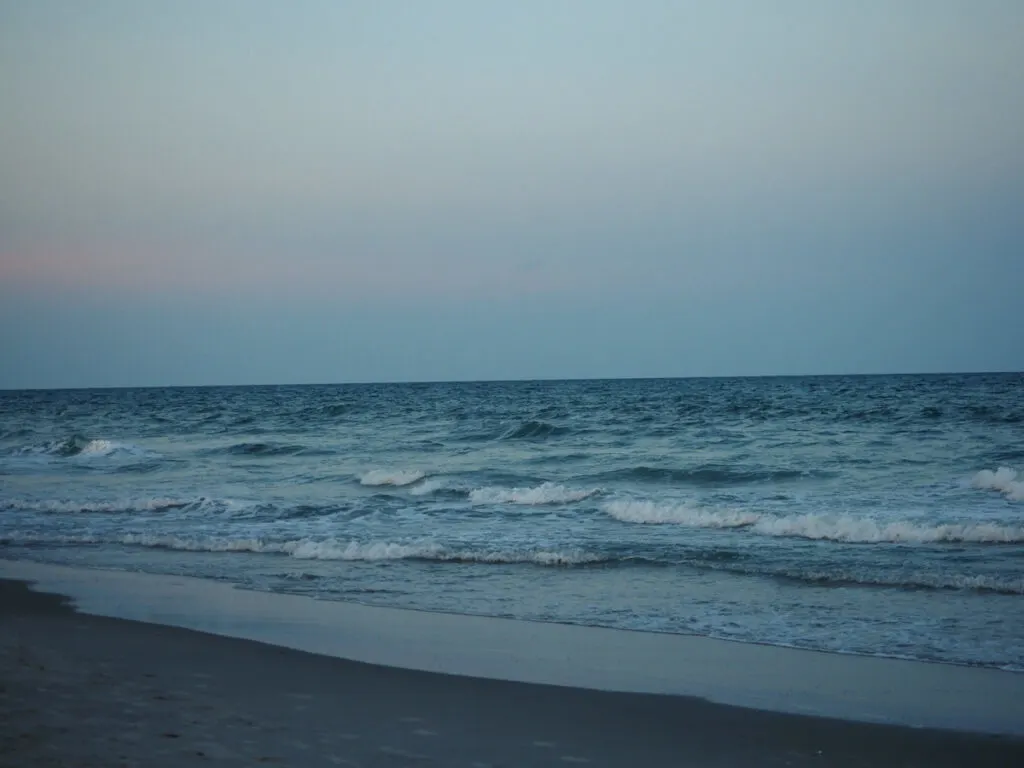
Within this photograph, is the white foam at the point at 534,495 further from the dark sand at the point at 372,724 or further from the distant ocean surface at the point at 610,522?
the dark sand at the point at 372,724

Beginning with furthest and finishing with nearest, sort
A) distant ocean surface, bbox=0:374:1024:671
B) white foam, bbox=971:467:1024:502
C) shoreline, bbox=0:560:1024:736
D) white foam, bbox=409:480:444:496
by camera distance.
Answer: white foam, bbox=409:480:444:496 < white foam, bbox=971:467:1024:502 < distant ocean surface, bbox=0:374:1024:671 < shoreline, bbox=0:560:1024:736

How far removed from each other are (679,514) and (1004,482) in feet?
22.7

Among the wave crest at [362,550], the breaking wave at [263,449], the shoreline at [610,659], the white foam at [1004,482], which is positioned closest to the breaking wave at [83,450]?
the breaking wave at [263,449]

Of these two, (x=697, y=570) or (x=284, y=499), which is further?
(x=284, y=499)

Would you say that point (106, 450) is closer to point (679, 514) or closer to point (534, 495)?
point (534, 495)

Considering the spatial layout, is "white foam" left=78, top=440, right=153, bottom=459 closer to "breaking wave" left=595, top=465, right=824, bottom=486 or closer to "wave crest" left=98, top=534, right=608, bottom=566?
"breaking wave" left=595, top=465, right=824, bottom=486

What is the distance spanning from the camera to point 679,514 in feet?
56.4

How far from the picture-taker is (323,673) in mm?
7629

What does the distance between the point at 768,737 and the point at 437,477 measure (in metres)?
18.8

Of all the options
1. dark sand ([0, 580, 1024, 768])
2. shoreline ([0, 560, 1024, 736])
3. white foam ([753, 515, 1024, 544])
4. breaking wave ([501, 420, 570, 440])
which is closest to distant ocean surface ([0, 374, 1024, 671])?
white foam ([753, 515, 1024, 544])

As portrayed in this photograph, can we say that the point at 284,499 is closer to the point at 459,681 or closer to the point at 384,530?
the point at 384,530

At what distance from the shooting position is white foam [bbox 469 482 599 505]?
65.5ft

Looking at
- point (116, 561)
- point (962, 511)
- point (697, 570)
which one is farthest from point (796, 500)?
point (116, 561)

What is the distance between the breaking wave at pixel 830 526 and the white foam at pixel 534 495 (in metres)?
2.34
